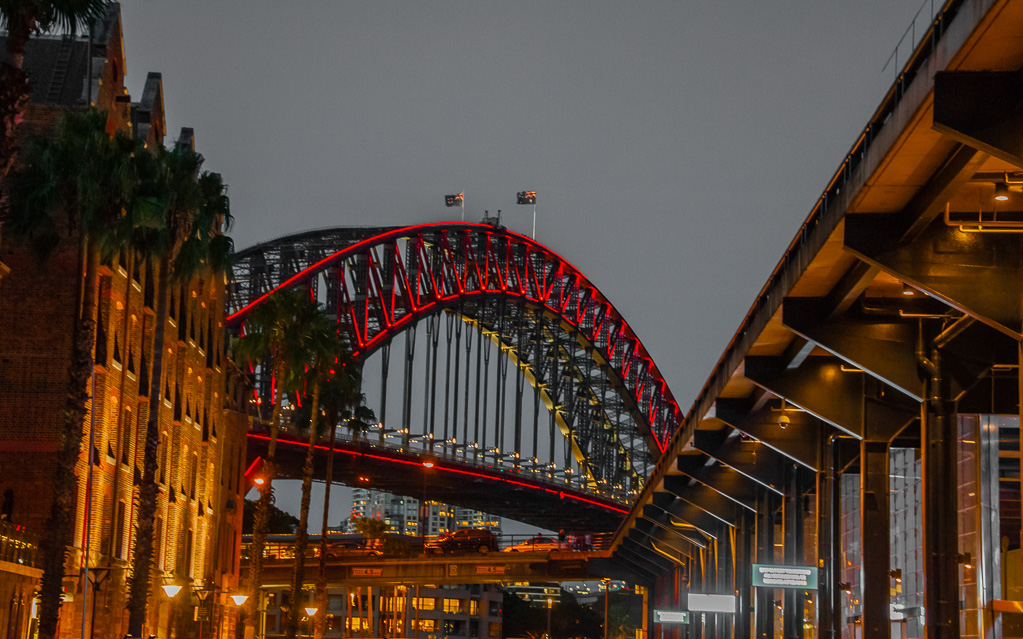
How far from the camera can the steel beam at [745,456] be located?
1980 inches

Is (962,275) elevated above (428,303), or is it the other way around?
(428,303)

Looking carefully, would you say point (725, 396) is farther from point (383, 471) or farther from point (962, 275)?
point (383, 471)

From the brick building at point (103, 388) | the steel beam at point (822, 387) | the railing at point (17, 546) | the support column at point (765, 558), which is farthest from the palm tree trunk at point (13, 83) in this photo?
the support column at point (765, 558)

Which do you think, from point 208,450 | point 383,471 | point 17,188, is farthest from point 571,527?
point 17,188

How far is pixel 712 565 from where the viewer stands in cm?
7562

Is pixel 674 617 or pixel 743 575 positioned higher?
pixel 743 575

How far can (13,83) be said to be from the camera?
80.8ft

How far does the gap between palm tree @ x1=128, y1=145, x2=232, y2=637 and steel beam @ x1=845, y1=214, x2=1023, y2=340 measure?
1883 centimetres

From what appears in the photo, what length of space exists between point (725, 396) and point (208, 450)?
1126 inches

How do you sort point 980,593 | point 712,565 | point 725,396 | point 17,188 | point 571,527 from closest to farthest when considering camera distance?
1. point 17,188
2. point 980,593
3. point 725,396
4. point 712,565
5. point 571,527

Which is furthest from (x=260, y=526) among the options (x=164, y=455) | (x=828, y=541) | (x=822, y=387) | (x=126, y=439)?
(x=822, y=387)

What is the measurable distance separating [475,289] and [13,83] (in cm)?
9766

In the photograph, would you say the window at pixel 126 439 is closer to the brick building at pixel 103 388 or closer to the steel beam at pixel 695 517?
the brick building at pixel 103 388

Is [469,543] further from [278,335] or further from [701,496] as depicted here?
[278,335]
